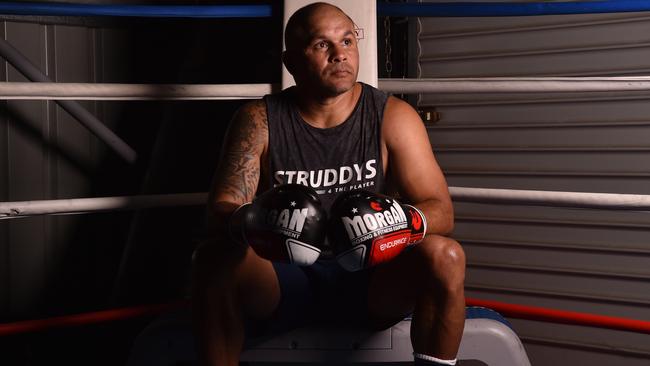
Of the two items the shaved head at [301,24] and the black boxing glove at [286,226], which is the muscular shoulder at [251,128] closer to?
the shaved head at [301,24]

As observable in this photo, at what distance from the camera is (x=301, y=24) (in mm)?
1831

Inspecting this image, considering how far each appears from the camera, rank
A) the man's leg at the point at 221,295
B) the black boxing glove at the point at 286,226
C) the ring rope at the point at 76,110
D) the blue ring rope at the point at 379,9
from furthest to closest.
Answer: the ring rope at the point at 76,110 < the blue ring rope at the point at 379,9 < the man's leg at the point at 221,295 < the black boxing glove at the point at 286,226

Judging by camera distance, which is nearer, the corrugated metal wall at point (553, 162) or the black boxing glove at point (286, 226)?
the black boxing glove at point (286, 226)

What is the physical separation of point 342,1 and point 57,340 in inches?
73.9

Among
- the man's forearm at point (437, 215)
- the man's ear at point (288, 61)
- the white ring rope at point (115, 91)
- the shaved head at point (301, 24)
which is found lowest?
the man's forearm at point (437, 215)

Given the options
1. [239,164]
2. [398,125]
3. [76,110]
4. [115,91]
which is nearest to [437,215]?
[398,125]

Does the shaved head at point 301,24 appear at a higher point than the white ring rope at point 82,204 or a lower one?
higher

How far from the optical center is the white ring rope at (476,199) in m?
1.69

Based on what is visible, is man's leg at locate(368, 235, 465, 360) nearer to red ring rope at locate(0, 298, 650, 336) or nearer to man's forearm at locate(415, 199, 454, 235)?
man's forearm at locate(415, 199, 454, 235)

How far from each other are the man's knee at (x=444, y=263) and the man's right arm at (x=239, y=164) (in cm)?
49

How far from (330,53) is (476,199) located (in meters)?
0.55

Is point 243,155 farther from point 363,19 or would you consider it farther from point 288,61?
point 363,19

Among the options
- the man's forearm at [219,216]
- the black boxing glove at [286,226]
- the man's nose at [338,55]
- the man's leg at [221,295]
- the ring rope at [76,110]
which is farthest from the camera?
the ring rope at [76,110]

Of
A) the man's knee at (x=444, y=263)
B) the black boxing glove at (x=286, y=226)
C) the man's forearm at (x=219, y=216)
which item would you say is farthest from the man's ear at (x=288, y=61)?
the man's knee at (x=444, y=263)
